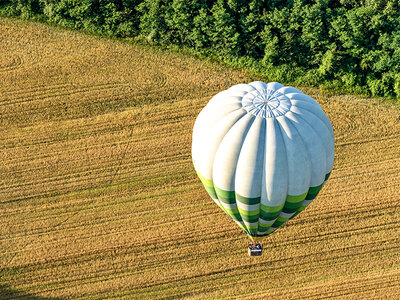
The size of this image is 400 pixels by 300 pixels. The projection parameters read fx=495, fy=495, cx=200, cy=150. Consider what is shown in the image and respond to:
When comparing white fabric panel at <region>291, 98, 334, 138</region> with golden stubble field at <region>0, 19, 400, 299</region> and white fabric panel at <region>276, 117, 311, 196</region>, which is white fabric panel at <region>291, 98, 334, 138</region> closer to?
white fabric panel at <region>276, 117, 311, 196</region>

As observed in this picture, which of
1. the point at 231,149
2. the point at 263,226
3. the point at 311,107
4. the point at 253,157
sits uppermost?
the point at 311,107

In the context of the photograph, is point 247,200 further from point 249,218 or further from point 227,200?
point 249,218

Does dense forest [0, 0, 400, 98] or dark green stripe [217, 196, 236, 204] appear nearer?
dark green stripe [217, 196, 236, 204]

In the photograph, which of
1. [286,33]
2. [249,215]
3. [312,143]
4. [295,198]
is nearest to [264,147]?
[312,143]

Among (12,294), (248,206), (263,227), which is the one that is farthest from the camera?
(12,294)

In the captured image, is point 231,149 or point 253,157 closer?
point 253,157

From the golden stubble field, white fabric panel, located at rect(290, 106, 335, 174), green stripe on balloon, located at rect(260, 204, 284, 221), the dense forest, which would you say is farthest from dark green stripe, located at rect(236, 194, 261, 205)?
the dense forest

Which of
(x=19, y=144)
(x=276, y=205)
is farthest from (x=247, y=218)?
(x=19, y=144)
